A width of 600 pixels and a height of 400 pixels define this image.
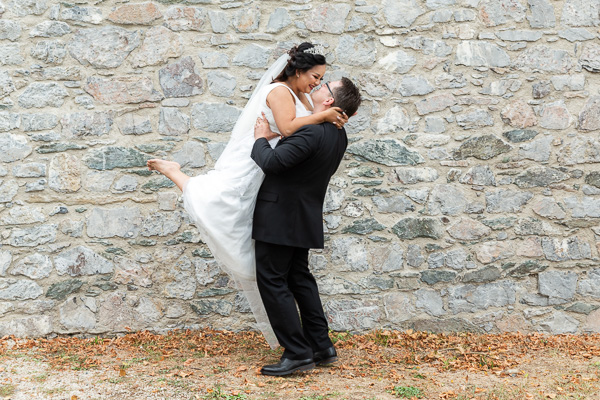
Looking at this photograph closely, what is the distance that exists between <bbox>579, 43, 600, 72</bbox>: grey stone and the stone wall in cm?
2

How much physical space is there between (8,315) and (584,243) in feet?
14.1

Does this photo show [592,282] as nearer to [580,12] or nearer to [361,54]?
[580,12]

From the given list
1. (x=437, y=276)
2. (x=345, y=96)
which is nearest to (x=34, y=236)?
(x=345, y=96)

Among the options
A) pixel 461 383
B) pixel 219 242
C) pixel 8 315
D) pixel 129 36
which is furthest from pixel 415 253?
pixel 8 315

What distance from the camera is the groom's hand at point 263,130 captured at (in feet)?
11.4

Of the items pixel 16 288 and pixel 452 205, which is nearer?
pixel 16 288

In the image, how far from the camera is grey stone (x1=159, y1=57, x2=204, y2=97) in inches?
166

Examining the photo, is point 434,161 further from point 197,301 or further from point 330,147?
A: point 197,301

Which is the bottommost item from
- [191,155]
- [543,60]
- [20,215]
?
[20,215]

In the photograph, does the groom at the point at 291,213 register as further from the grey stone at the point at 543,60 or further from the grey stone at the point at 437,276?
the grey stone at the point at 543,60

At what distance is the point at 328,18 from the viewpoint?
4234 mm

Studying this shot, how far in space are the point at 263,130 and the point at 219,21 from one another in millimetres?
1200

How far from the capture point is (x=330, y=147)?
339 cm

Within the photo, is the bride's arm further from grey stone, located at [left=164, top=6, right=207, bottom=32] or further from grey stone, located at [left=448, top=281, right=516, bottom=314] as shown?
grey stone, located at [left=448, top=281, right=516, bottom=314]
